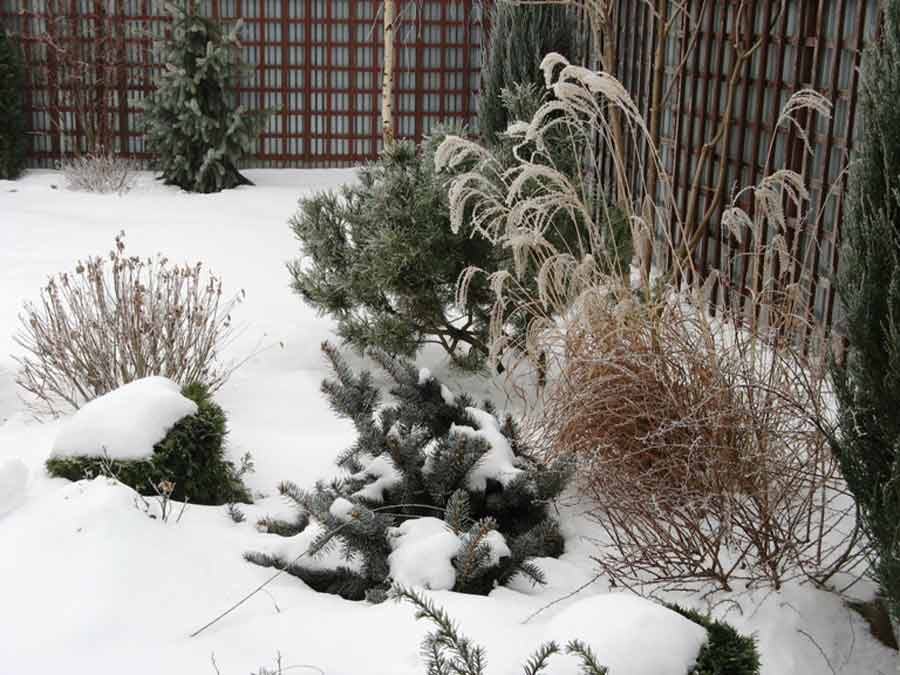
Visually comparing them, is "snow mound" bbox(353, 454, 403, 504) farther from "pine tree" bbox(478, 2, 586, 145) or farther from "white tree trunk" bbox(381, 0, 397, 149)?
"white tree trunk" bbox(381, 0, 397, 149)

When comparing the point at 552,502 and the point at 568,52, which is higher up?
the point at 568,52

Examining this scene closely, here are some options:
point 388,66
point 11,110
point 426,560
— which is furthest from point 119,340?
point 11,110

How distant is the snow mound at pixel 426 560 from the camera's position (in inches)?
113

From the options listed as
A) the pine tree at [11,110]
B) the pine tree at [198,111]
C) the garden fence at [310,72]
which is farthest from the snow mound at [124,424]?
the garden fence at [310,72]

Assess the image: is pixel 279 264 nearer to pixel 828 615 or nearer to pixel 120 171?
pixel 120 171

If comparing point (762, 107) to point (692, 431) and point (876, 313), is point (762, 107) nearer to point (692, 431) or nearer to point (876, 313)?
point (692, 431)

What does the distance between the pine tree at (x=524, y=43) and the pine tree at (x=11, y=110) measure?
202 inches

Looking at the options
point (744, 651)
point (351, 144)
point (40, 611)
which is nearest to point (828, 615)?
point (744, 651)

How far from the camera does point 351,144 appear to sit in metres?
12.1

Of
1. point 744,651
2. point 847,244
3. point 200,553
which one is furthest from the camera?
point 200,553

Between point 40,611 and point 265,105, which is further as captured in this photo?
point 265,105

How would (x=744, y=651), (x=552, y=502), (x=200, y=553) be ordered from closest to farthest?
1. (x=744, y=651)
2. (x=200, y=553)
3. (x=552, y=502)

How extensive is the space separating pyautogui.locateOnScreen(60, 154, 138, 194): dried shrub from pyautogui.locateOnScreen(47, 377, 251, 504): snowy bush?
696 cm

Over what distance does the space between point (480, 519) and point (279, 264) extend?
474cm
